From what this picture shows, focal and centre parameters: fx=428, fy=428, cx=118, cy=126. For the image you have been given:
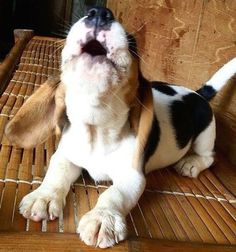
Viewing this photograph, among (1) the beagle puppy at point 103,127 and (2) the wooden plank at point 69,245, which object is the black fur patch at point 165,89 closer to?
(1) the beagle puppy at point 103,127

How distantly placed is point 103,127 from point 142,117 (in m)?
0.15

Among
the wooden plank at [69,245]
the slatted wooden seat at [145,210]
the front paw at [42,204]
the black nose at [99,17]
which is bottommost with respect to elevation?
the slatted wooden seat at [145,210]

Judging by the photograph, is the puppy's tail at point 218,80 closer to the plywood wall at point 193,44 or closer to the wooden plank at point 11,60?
the plywood wall at point 193,44

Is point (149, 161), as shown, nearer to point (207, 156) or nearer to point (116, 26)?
point (207, 156)

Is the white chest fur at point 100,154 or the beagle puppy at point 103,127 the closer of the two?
the beagle puppy at point 103,127

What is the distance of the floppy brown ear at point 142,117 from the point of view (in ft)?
5.11

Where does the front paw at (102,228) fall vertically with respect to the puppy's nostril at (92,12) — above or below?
below

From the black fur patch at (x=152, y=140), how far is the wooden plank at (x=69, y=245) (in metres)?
0.48

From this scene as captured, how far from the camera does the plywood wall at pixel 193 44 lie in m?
2.36

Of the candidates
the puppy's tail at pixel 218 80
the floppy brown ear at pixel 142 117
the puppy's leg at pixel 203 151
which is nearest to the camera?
the floppy brown ear at pixel 142 117

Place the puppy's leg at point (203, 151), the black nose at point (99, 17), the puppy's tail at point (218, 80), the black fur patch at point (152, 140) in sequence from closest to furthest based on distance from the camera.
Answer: the black nose at point (99, 17) < the black fur patch at point (152, 140) < the puppy's leg at point (203, 151) < the puppy's tail at point (218, 80)

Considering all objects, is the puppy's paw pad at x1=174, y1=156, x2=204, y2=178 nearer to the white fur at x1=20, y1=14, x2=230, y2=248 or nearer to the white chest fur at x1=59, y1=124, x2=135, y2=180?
the white fur at x1=20, y1=14, x2=230, y2=248

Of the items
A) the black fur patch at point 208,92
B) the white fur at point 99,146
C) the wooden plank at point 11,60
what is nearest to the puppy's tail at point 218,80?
the black fur patch at point 208,92

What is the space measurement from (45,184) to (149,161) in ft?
A: 1.61
